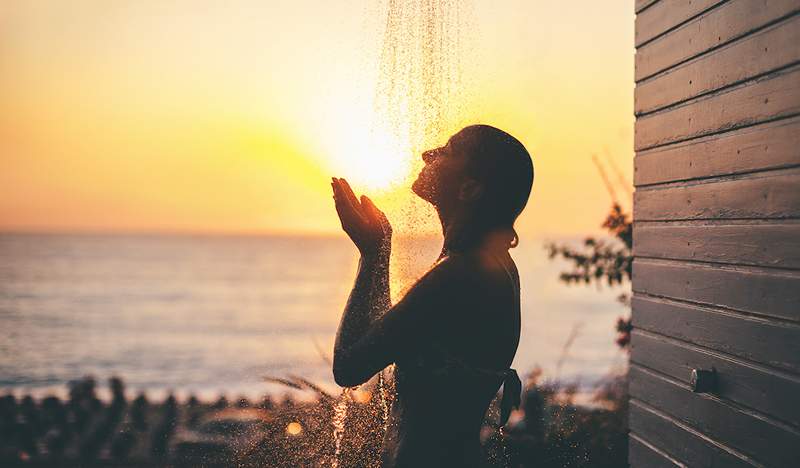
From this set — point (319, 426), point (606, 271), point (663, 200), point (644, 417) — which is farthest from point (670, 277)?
point (606, 271)

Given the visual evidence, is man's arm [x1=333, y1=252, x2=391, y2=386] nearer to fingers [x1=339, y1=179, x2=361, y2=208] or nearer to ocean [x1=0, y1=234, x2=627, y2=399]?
fingers [x1=339, y1=179, x2=361, y2=208]

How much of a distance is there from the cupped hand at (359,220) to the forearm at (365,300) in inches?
1.3

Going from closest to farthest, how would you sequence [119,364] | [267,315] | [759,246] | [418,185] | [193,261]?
[418,185] < [759,246] < [119,364] < [267,315] < [193,261]

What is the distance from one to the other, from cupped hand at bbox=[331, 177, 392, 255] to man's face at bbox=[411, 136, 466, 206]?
153 millimetres

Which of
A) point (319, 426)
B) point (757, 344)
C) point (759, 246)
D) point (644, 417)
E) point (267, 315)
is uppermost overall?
point (759, 246)

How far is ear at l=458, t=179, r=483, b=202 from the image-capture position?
220 cm

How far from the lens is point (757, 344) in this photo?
3.08 meters

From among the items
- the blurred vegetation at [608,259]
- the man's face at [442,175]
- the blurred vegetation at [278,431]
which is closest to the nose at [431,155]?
the man's face at [442,175]

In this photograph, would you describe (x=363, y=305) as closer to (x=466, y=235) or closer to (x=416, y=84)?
(x=466, y=235)

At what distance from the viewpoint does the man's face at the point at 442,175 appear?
87.3 inches

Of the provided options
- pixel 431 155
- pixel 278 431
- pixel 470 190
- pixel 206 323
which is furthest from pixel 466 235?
pixel 206 323

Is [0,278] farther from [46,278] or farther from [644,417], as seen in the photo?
[644,417]

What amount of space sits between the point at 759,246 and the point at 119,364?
3139cm

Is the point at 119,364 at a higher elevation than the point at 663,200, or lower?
lower
